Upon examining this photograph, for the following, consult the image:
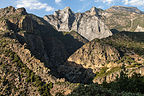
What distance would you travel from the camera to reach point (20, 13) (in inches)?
6501

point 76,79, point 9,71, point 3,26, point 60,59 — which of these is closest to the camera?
point 9,71

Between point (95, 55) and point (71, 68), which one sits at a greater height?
point (95, 55)

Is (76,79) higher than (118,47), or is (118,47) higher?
(118,47)

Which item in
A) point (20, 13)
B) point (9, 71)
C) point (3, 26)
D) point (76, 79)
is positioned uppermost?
point (20, 13)

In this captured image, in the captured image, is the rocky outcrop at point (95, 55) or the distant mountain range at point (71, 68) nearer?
the distant mountain range at point (71, 68)

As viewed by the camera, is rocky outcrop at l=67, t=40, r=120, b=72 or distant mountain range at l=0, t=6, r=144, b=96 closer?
distant mountain range at l=0, t=6, r=144, b=96

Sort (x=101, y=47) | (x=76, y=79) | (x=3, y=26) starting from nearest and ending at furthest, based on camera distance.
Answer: (x=3, y=26), (x=76, y=79), (x=101, y=47)

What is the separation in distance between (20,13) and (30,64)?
114m

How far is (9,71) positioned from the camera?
212ft

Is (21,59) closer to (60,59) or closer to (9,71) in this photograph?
(9,71)

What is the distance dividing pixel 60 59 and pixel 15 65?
118158 millimetres

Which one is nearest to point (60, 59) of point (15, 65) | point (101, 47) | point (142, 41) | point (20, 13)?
point (101, 47)

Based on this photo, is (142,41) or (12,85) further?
(142,41)

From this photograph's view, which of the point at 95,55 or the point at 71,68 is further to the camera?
the point at 95,55
